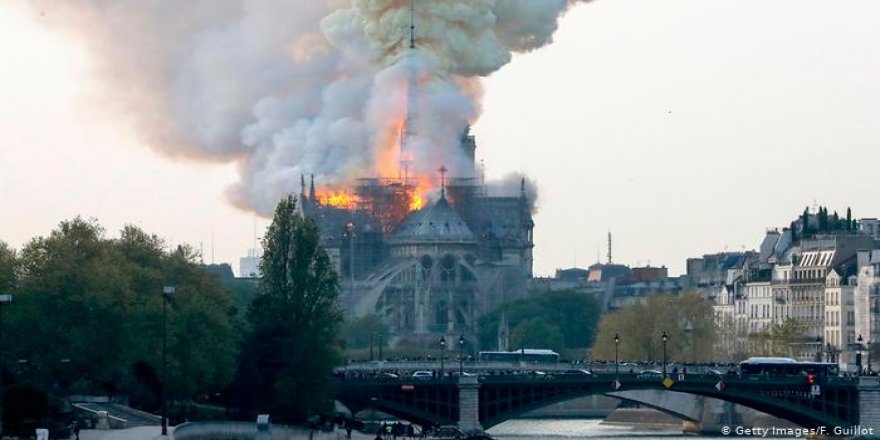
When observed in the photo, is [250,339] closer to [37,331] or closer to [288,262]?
[288,262]

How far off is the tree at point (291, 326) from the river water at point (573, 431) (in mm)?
10650

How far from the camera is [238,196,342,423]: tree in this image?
10438 cm

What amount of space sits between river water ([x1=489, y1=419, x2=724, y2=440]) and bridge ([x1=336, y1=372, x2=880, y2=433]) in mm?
1590

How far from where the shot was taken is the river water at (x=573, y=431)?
12388cm

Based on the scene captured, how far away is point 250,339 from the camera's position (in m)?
107

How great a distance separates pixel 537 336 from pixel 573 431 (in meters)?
50.2

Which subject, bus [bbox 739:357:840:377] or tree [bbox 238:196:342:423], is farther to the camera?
bus [bbox 739:357:840:377]

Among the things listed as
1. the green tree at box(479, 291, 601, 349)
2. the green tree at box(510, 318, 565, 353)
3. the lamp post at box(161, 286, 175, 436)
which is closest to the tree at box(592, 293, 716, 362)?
the green tree at box(510, 318, 565, 353)

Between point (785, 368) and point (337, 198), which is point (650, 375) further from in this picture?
point (337, 198)

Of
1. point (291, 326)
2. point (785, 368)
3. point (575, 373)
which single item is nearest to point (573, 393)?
point (575, 373)

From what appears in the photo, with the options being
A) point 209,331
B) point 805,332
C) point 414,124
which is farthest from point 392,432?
point 414,124

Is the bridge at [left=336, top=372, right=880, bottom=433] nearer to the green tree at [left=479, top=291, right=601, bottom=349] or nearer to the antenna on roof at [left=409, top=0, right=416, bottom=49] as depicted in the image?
the antenna on roof at [left=409, top=0, right=416, bottom=49]

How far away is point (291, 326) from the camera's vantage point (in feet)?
352

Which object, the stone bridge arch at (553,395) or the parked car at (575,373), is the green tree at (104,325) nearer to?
the stone bridge arch at (553,395)
